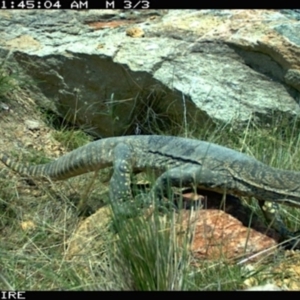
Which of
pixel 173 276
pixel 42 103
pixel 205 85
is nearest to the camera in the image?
pixel 173 276

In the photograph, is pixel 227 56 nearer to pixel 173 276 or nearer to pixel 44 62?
pixel 44 62

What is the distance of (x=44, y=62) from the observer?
847 centimetres

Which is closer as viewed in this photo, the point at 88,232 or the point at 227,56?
the point at 88,232

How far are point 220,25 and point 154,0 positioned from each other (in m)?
0.84

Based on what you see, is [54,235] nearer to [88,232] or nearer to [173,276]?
[88,232]

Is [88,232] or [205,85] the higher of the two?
[205,85]

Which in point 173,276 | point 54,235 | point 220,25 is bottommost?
point 54,235

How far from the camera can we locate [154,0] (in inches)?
342
